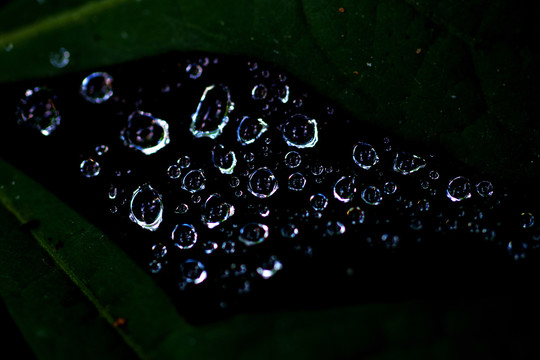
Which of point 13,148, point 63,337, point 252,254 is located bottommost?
point 252,254

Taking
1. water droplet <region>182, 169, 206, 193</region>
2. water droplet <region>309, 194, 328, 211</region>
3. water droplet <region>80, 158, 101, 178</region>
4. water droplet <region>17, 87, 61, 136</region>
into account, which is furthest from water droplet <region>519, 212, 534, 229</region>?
water droplet <region>17, 87, 61, 136</region>

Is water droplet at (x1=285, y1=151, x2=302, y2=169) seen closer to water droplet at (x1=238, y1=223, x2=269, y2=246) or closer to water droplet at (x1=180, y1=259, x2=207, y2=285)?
water droplet at (x1=238, y1=223, x2=269, y2=246)

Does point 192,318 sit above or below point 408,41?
below

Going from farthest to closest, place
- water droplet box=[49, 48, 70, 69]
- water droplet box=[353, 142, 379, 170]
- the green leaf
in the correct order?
water droplet box=[353, 142, 379, 170], water droplet box=[49, 48, 70, 69], the green leaf

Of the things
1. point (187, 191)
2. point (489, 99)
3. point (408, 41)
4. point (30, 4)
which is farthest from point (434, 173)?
point (30, 4)

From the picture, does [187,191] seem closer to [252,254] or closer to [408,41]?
[252,254]

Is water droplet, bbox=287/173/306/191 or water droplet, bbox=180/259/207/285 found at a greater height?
water droplet, bbox=287/173/306/191
